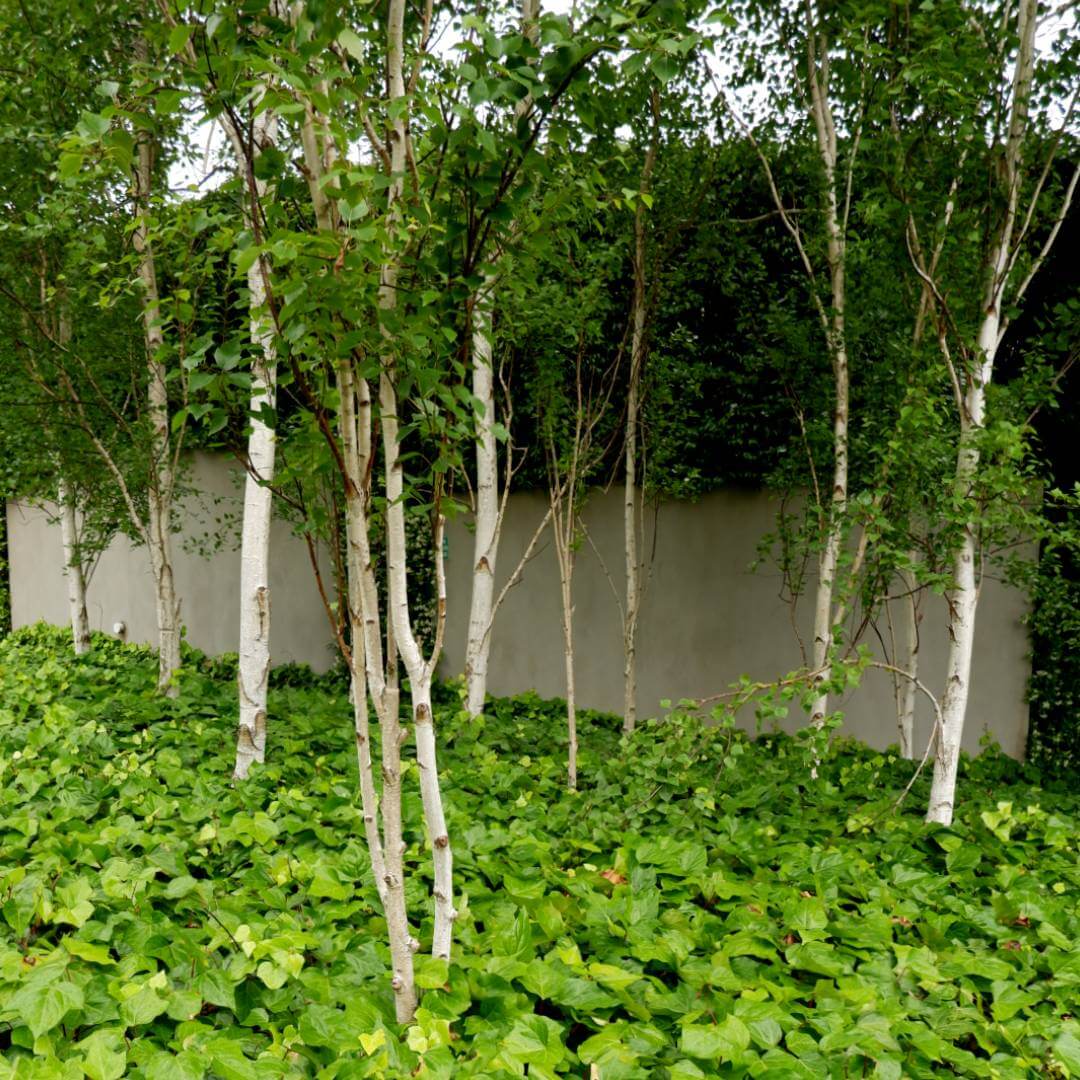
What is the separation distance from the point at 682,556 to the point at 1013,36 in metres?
4.02

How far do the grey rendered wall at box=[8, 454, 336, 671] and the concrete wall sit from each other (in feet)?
0.09

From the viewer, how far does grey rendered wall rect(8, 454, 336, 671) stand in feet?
30.5

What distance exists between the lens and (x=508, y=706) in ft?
21.8

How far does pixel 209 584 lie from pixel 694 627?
6238 millimetres

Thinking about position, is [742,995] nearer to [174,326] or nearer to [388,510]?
[388,510]

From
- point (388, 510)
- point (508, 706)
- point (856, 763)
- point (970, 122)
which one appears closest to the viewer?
point (388, 510)

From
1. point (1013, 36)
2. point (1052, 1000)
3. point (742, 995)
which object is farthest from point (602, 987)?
point (1013, 36)

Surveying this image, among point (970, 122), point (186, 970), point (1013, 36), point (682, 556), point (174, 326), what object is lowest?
point (186, 970)

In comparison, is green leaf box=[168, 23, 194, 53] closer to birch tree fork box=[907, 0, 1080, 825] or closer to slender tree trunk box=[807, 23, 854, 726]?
birch tree fork box=[907, 0, 1080, 825]

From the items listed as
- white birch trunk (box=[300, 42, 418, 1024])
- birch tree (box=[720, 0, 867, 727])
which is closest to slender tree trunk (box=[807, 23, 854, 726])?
birch tree (box=[720, 0, 867, 727])

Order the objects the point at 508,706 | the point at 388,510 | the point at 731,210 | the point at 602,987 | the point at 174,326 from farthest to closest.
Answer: the point at 508,706 < the point at 731,210 < the point at 174,326 < the point at 602,987 < the point at 388,510

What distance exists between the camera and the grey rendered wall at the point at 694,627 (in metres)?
5.31

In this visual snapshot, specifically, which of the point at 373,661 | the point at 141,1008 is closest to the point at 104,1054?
the point at 141,1008

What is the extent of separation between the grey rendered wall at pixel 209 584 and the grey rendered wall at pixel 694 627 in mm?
1937
